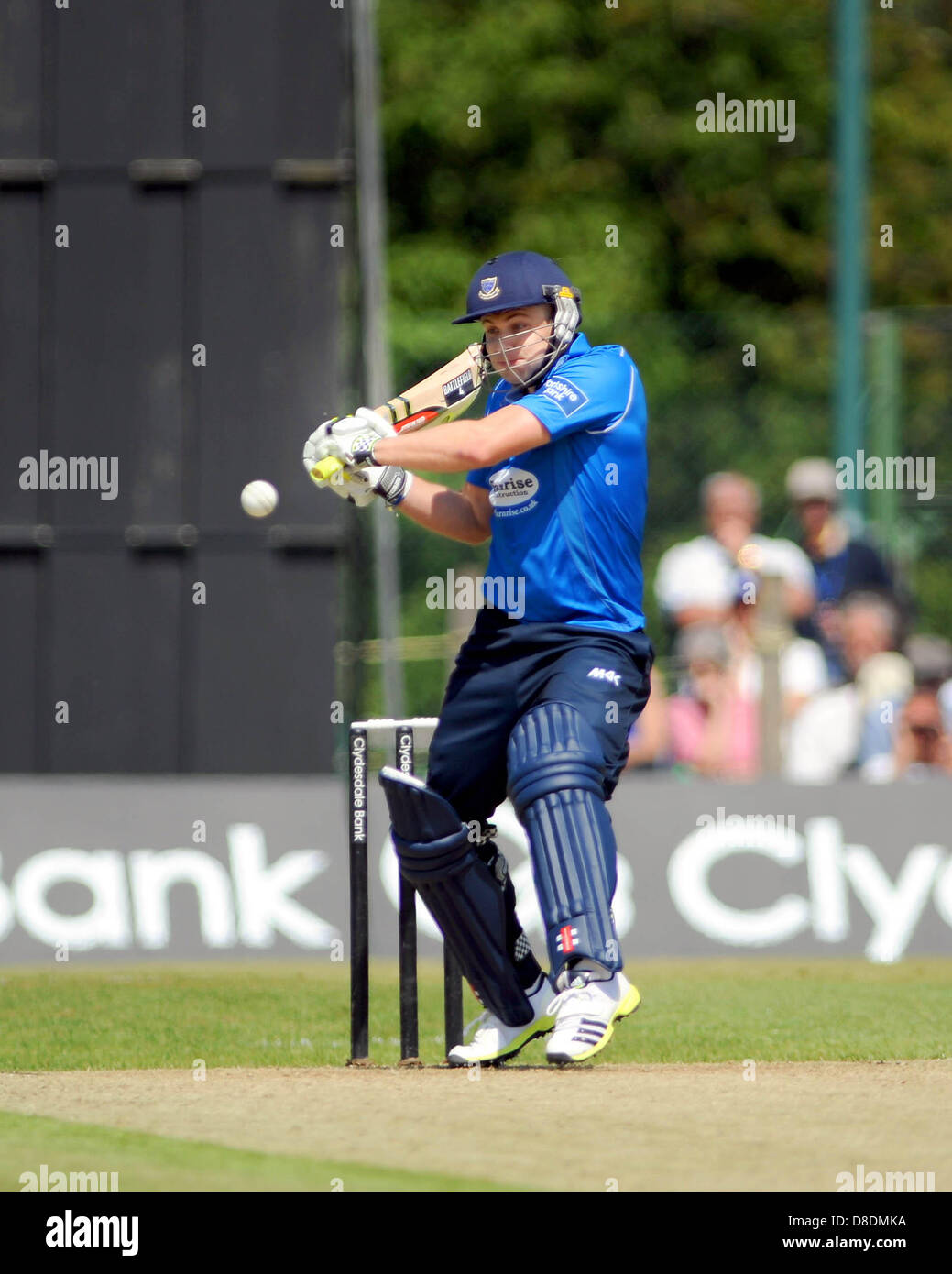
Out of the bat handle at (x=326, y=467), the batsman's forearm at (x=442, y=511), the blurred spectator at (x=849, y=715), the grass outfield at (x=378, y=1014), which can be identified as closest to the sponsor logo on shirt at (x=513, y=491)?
the batsman's forearm at (x=442, y=511)

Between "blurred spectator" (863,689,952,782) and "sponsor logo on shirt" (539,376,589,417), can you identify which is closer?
"sponsor logo on shirt" (539,376,589,417)

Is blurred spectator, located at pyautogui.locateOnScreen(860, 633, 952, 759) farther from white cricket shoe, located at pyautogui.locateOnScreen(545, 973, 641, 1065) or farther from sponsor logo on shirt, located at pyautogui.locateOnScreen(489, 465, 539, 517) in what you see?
white cricket shoe, located at pyautogui.locateOnScreen(545, 973, 641, 1065)

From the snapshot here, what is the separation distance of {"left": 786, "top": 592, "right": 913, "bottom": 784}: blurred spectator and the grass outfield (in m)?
1.63

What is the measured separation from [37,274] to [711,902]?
4.28 m

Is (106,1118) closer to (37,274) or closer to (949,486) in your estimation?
(37,274)

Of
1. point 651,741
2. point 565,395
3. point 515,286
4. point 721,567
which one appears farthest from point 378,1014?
point 721,567

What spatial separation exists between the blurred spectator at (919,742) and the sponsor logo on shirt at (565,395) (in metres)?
5.52

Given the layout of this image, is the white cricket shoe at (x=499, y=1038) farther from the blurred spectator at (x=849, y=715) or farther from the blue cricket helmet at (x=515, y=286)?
the blurred spectator at (x=849, y=715)

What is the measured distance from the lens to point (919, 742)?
1126 centimetres

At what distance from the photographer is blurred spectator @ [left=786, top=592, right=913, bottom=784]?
11.3m

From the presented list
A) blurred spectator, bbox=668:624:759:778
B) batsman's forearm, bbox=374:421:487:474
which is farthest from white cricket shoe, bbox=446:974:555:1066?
blurred spectator, bbox=668:624:759:778

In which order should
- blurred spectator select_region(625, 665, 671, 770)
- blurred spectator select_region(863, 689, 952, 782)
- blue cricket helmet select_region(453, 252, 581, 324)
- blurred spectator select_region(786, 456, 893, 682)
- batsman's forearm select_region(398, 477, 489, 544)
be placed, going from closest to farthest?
blue cricket helmet select_region(453, 252, 581, 324), batsman's forearm select_region(398, 477, 489, 544), blurred spectator select_region(863, 689, 952, 782), blurred spectator select_region(625, 665, 671, 770), blurred spectator select_region(786, 456, 893, 682)

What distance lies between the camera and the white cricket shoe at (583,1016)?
584cm
